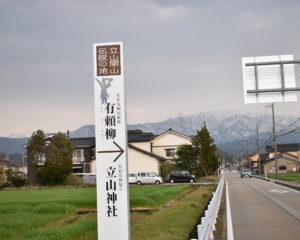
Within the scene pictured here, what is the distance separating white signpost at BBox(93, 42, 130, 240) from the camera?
755 cm

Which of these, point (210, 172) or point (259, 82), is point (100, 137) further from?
point (210, 172)

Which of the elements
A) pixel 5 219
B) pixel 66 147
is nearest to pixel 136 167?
pixel 66 147

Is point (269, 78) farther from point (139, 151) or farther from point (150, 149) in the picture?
point (150, 149)

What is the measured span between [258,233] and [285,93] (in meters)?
4.48

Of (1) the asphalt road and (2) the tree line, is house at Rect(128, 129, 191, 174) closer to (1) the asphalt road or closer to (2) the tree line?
(2) the tree line

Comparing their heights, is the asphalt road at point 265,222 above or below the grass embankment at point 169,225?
below

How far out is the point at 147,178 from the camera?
43.2 m

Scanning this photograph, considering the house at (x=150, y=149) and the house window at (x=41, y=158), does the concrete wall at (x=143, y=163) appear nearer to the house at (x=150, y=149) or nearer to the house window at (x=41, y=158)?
the house at (x=150, y=149)

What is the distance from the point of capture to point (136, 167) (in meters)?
50.1

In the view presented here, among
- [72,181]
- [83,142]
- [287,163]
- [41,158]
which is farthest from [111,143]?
[287,163]

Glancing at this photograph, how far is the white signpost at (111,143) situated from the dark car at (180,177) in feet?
121

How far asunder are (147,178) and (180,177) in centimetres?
361

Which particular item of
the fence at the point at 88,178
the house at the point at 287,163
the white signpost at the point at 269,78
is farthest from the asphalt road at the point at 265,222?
the house at the point at 287,163

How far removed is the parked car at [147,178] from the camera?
43094 millimetres
